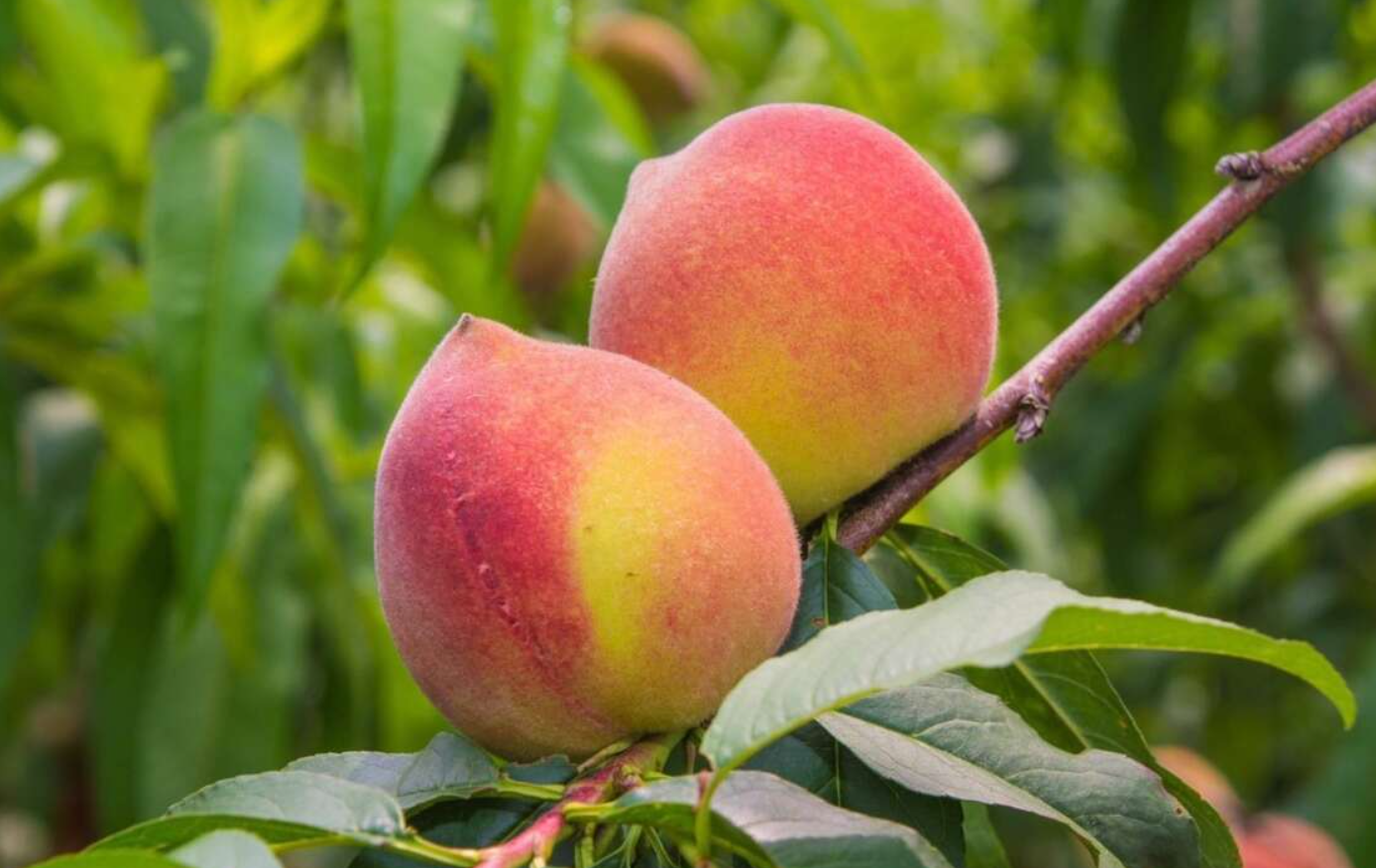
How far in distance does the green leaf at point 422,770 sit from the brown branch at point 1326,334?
1.60 m

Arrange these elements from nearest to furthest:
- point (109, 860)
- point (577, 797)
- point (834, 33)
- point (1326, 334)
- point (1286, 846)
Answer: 1. point (109, 860)
2. point (577, 797)
3. point (834, 33)
4. point (1286, 846)
5. point (1326, 334)

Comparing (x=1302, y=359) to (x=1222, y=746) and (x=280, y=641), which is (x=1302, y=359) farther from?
(x=280, y=641)

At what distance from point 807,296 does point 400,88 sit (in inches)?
14.8

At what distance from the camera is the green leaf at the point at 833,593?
0.64m

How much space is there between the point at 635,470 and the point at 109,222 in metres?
0.99

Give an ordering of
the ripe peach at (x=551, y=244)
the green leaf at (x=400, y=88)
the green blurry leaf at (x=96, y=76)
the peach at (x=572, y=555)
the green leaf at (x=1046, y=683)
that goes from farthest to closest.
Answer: the ripe peach at (x=551, y=244) → the green blurry leaf at (x=96, y=76) → the green leaf at (x=400, y=88) → the green leaf at (x=1046, y=683) → the peach at (x=572, y=555)

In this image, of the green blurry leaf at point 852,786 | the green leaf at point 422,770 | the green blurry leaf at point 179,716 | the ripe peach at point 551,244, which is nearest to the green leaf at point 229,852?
the green leaf at point 422,770

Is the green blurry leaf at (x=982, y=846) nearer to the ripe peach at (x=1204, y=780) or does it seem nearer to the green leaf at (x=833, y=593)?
the green leaf at (x=833, y=593)

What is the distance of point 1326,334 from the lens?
1964 mm

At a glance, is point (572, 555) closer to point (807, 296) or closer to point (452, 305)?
point (807, 296)

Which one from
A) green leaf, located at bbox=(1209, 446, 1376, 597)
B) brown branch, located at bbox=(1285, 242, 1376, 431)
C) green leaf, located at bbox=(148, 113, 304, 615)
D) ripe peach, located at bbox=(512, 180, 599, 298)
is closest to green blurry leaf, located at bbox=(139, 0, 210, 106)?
green leaf, located at bbox=(148, 113, 304, 615)

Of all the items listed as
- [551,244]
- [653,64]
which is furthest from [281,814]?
[653,64]

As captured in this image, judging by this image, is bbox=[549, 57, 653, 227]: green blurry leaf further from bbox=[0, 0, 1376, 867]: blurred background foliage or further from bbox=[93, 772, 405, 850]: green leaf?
bbox=[93, 772, 405, 850]: green leaf

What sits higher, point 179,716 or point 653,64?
point 653,64
